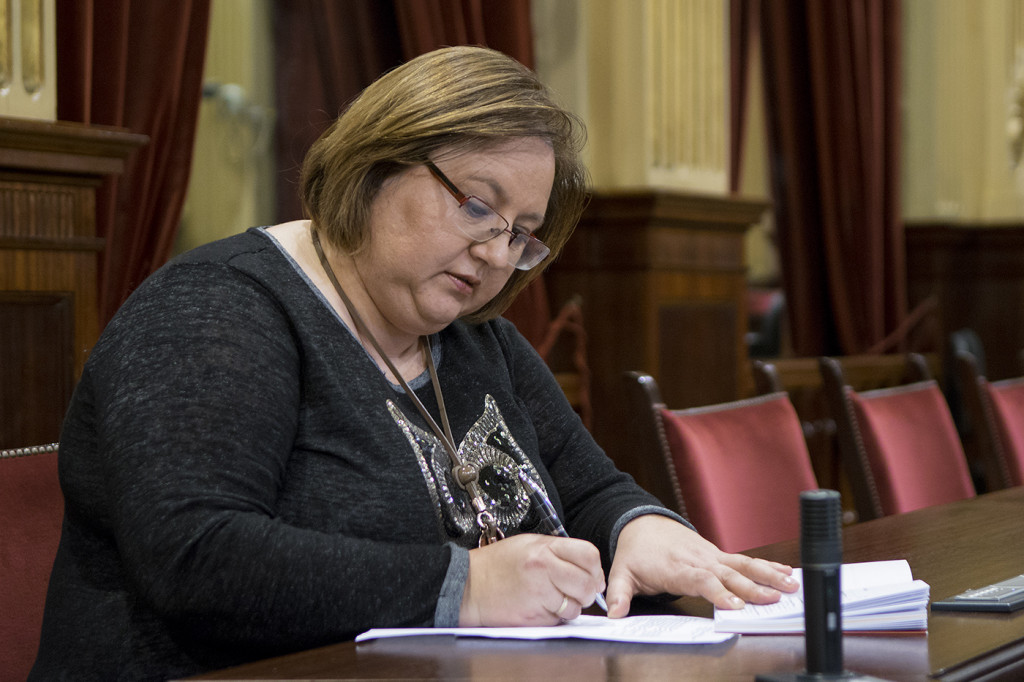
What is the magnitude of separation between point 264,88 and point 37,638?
2459mm

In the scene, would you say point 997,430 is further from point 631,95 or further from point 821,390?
point 821,390

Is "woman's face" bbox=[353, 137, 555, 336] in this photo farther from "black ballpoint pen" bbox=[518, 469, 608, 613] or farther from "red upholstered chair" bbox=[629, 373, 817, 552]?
"red upholstered chair" bbox=[629, 373, 817, 552]

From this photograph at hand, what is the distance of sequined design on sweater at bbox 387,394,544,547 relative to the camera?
4.96 ft

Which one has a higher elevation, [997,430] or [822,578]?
[822,578]

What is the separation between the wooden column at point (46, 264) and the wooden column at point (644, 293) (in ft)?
6.41

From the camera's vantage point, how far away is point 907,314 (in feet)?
19.6

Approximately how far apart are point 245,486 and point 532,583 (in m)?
0.32

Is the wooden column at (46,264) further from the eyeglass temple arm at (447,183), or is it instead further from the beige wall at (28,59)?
the eyeglass temple arm at (447,183)

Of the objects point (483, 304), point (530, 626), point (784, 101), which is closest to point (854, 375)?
point (784, 101)

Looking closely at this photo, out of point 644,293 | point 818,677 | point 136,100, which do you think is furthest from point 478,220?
point 644,293

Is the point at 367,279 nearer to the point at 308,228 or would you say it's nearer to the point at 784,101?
the point at 308,228

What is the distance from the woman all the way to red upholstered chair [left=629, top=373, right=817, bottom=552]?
0.97ft

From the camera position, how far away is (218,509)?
125 centimetres

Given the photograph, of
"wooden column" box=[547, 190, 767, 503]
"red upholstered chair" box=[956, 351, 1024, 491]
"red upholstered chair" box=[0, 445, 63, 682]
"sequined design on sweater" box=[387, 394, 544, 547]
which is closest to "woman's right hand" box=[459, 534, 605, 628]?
"sequined design on sweater" box=[387, 394, 544, 547]
